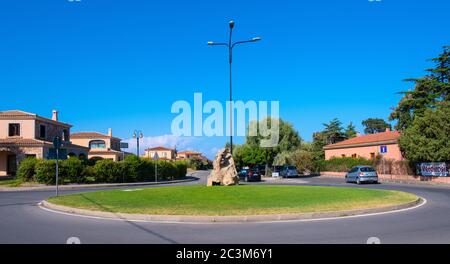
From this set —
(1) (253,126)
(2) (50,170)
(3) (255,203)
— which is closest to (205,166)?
(1) (253,126)

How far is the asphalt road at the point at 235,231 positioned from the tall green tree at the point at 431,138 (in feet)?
83.3

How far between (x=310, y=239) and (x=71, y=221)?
722 cm

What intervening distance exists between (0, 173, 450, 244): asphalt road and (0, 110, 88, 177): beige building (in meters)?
37.1

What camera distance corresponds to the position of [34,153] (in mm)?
47656

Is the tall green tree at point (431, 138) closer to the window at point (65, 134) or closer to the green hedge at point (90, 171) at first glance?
the green hedge at point (90, 171)

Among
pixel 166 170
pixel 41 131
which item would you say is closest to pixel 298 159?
pixel 166 170

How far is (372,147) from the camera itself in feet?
181

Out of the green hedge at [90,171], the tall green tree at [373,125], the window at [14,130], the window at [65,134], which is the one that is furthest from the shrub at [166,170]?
the tall green tree at [373,125]

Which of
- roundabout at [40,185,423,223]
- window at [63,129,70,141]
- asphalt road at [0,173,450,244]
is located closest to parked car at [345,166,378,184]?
roundabout at [40,185,423,223]

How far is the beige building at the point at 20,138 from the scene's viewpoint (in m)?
47.7

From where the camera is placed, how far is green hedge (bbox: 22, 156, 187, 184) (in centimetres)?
3628

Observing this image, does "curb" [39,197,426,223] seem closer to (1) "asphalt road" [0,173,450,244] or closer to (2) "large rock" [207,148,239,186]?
(1) "asphalt road" [0,173,450,244]
